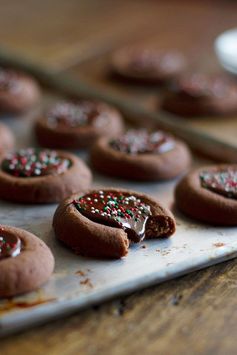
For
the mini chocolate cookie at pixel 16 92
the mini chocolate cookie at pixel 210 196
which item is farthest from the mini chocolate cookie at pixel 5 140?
the mini chocolate cookie at pixel 210 196

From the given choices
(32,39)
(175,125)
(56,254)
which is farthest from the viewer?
(32,39)

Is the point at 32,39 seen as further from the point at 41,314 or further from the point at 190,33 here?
the point at 41,314

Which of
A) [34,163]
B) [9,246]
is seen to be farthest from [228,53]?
[9,246]

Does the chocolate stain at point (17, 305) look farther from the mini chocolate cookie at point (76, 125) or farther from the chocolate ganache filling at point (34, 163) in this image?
the mini chocolate cookie at point (76, 125)

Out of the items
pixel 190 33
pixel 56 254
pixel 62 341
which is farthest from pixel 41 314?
pixel 190 33

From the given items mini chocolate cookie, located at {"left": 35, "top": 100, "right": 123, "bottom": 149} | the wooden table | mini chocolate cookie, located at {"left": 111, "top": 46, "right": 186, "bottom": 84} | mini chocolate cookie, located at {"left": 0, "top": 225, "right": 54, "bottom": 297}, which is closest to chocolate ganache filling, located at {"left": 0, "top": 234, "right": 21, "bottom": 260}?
mini chocolate cookie, located at {"left": 0, "top": 225, "right": 54, "bottom": 297}

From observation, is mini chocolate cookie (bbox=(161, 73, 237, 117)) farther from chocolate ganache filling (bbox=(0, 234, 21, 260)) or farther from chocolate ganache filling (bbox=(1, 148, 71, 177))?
chocolate ganache filling (bbox=(0, 234, 21, 260))
